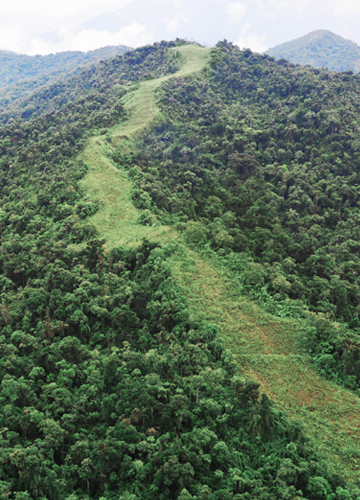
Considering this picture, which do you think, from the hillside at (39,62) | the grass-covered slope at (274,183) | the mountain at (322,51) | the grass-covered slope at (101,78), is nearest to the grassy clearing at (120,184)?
the grass-covered slope at (274,183)

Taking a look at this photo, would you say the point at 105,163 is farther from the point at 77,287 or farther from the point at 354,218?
the point at 354,218

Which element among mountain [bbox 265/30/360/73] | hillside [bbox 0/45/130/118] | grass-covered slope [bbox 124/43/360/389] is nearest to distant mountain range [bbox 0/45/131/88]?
hillside [bbox 0/45/130/118]

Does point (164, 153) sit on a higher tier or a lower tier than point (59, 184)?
higher

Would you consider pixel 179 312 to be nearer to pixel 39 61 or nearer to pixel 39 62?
pixel 39 62

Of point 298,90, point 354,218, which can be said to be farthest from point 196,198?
point 298,90

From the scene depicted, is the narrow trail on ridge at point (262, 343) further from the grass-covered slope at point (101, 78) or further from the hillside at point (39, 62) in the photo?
the hillside at point (39, 62)

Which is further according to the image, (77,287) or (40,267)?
(40,267)

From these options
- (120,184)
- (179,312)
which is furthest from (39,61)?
(179,312)

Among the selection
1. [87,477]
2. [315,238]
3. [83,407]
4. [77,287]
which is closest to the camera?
[87,477]
